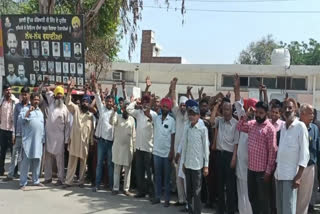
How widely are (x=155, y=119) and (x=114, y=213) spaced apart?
72.9 inches

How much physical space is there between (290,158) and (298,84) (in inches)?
685

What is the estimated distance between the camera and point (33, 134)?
8109 mm

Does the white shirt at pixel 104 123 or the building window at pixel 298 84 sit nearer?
the white shirt at pixel 104 123

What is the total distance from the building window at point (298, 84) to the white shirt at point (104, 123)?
15.8m

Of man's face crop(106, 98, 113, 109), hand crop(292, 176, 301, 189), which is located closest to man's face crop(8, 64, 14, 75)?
man's face crop(106, 98, 113, 109)

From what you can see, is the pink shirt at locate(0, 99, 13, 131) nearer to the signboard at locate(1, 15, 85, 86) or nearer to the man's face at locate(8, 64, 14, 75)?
the signboard at locate(1, 15, 85, 86)

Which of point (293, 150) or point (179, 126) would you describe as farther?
point (179, 126)

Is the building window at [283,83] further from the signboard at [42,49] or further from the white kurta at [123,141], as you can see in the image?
the white kurta at [123,141]

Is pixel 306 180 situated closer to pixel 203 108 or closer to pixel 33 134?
pixel 203 108

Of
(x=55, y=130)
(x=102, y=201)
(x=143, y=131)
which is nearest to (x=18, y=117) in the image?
(x=55, y=130)

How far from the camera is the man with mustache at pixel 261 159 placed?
5.89 m

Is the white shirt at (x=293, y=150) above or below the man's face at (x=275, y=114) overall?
below

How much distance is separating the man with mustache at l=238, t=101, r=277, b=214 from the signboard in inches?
191

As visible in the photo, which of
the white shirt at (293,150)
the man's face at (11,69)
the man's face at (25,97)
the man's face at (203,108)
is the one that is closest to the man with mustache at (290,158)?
the white shirt at (293,150)
